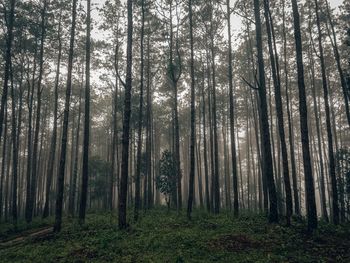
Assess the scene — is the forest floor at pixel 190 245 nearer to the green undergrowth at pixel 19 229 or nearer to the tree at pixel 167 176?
the green undergrowth at pixel 19 229

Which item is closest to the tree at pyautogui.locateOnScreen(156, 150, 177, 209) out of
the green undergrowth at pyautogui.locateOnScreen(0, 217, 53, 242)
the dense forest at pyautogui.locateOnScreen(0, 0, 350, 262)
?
the dense forest at pyautogui.locateOnScreen(0, 0, 350, 262)

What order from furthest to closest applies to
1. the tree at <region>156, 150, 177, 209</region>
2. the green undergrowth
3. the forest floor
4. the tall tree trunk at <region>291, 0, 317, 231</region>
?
the tree at <region>156, 150, 177, 209</region>, the green undergrowth, the tall tree trunk at <region>291, 0, 317, 231</region>, the forest floor

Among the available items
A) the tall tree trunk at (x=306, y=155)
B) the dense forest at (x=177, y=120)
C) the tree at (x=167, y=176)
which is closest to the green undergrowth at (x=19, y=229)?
the dense forest at (x=177, y=120)

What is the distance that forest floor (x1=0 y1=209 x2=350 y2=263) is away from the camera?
8461 millimetres

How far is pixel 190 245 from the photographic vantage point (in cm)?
978

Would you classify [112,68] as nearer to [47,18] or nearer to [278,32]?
[47,18]

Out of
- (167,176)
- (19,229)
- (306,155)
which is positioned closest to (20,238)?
(19,229)

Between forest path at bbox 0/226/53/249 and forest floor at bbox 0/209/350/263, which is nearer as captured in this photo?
forest floor at bbox 0/209/350/263

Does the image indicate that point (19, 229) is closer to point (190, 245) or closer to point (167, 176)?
point (190, 245)

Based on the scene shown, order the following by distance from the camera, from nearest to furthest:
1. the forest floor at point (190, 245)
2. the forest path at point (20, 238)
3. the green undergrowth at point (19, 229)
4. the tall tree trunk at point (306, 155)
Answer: the forest floor at point (190, 245) < the tall tree trunk at point (306, 155) < the forest path at point (20, 238) < the green undergrowth at point (19, 229)

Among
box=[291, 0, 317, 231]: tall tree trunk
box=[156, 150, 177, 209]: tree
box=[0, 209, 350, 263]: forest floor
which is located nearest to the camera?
box=[0, 209, 350, 263]: forest floor

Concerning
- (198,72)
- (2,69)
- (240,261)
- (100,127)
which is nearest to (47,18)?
(2,69)

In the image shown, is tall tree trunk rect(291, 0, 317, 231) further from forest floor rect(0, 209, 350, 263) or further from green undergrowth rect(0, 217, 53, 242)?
green undergrowth rect(0, 217, 53, 242)

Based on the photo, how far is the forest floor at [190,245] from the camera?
8.46m
